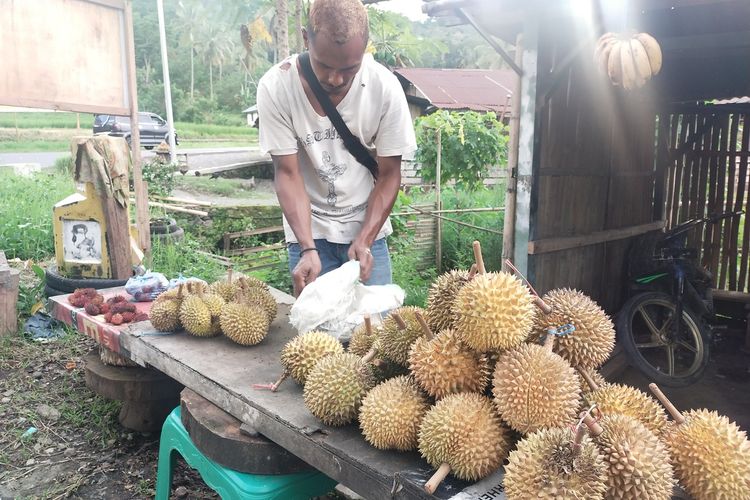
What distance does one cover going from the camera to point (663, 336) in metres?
5.09

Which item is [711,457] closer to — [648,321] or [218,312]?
[218,312]

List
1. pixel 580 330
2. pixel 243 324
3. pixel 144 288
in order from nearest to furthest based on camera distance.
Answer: pixel 580 330, pixel 243 324, pixel 144 288

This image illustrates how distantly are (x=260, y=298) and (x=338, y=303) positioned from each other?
1.73 feet

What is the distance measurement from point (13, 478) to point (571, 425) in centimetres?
319

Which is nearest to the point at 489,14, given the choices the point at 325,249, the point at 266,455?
the point at 325,249

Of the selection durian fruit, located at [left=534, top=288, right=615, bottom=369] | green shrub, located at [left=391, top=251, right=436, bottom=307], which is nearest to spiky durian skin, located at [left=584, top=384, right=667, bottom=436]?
durian fruit, located at [left=534, top=288, right=615, bottom=369]

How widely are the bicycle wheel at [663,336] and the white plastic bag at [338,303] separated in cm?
323

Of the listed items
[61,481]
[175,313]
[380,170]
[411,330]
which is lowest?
[61,481]

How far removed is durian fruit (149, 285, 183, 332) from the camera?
9.07 feet

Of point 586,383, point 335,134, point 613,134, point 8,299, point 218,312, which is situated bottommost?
point 8,299

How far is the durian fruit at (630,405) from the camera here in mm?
1463

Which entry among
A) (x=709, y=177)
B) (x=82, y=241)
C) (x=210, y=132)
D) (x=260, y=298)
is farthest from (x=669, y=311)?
(x=210, y=132)

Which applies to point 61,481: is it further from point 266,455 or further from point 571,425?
point 571,425

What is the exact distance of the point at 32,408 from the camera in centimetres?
396
